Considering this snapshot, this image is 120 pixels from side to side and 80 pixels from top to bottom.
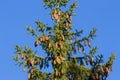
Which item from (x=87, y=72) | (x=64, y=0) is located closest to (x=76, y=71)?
(x=87, y=72)

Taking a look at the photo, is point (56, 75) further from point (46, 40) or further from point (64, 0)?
point (64, 0)

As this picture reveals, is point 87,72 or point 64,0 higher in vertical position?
point 64,0

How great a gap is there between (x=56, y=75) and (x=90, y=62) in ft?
11.3

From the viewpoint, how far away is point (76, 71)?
187 ft

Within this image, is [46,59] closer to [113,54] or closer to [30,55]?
[30,55]

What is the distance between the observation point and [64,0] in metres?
58.6

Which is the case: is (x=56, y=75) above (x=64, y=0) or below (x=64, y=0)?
below

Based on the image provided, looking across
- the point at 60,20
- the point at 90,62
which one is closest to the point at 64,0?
the point at 60,20

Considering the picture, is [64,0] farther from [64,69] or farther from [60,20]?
[64,69]

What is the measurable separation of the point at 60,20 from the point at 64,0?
1.84 meters

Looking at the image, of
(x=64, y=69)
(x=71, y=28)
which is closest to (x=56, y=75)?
(x=64, y=69)

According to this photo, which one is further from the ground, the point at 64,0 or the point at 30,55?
the point at 64,0

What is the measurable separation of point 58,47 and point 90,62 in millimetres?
3189

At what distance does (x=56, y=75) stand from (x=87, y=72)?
2809 millimetres
